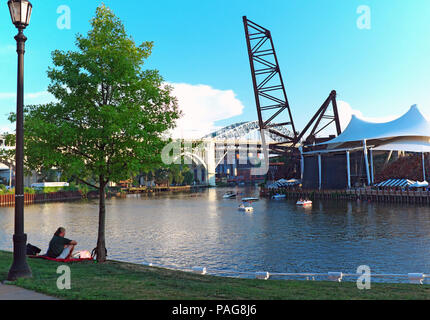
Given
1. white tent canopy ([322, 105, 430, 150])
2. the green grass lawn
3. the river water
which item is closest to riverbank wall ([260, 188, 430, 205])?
white tent canopy ([322, 105, 430, 150])

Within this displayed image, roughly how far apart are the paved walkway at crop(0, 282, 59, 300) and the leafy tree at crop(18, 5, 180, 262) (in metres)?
6.70

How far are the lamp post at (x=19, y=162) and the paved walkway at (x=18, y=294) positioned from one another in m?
1.04

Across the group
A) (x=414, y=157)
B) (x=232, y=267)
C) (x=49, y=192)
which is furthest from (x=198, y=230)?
(x=49, y=192)

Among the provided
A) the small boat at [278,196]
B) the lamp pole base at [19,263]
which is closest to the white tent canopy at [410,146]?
the small boat at [278,196]

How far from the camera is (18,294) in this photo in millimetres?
7949

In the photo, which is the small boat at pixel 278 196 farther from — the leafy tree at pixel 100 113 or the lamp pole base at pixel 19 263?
the lamp pole base at pixel 19 263

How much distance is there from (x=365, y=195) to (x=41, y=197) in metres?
70.5

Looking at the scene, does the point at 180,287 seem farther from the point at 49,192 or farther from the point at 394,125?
the point at 49,192

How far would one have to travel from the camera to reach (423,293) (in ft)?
31.8

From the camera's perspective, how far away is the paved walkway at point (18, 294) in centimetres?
764

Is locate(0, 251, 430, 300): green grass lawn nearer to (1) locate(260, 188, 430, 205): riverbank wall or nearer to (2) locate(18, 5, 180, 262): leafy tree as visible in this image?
(2) locate(18, 5, 180, 262): leafy tree

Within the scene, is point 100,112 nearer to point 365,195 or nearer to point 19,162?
point 19,162

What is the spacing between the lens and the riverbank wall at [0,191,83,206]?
7744 cm
